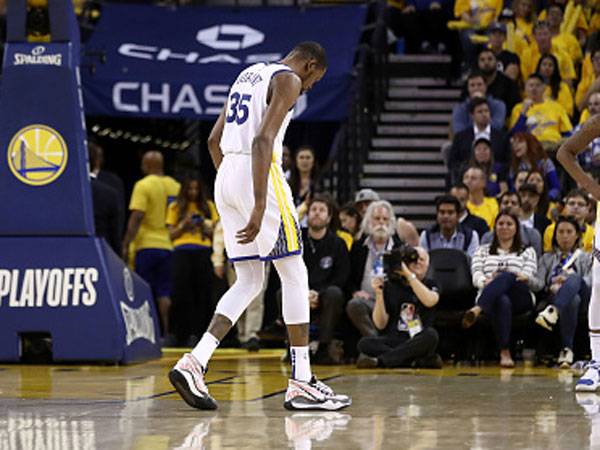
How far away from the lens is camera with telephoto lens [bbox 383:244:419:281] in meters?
11.4

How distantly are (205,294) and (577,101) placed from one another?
5.39m

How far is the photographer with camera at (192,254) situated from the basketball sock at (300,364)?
272 inches

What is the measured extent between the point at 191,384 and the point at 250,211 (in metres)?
1.00

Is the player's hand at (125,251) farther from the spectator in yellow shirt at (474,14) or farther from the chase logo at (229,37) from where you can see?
the spectator in yellow shirt at (474,14)

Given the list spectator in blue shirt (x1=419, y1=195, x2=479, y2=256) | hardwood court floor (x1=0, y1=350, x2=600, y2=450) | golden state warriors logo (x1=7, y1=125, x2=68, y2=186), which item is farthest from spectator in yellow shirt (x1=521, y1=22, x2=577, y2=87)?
golden state warriors logo (x1=7, y1=125, x2=68, y2=186)

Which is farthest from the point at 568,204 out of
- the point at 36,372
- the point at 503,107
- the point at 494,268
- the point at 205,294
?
the point at 36,372

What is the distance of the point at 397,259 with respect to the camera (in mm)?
11414

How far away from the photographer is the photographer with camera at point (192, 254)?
14.1 meters

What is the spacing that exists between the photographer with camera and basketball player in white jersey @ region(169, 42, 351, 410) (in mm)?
6717

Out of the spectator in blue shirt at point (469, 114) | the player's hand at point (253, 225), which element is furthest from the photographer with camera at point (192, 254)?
the player's hand at point (253, 225)

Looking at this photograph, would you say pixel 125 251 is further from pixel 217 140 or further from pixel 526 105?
pixel 217 140

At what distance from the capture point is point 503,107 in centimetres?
1544

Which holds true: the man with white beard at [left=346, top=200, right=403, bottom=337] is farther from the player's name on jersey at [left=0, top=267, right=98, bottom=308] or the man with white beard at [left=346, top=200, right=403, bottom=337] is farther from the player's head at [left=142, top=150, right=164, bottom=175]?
the player's head at [left=142, top=150, right=164, bottom=175]

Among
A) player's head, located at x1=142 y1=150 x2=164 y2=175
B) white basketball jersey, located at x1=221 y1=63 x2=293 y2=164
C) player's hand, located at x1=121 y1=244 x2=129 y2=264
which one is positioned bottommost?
player's hand, located at x1=121 y1=244 x2=129 y2=264
